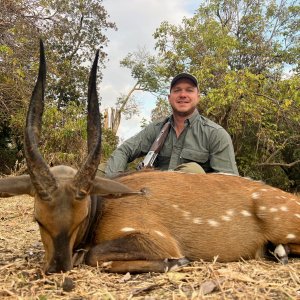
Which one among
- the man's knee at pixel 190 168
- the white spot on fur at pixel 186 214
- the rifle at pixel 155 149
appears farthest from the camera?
the rifle at pixel 155 149

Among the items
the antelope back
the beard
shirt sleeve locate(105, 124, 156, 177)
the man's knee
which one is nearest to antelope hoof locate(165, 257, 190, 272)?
the antelope back

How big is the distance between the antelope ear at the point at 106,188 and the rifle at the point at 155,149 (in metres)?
2.30

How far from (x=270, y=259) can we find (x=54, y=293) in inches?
91.7

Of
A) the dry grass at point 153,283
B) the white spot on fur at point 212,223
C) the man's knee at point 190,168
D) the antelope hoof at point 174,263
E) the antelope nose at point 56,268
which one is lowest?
the antelope hoof at point 174,263

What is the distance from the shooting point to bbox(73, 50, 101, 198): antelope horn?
369 centimetres

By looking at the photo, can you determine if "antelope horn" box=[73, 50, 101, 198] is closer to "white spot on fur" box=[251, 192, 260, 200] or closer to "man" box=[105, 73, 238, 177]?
"white spot on fur" box=[251, 192, 260, 200]

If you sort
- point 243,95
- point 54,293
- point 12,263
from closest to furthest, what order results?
point 54,293, point 12,263, point 243,95

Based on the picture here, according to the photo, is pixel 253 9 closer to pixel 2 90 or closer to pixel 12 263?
pixel 2 90

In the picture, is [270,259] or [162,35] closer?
[270,259]

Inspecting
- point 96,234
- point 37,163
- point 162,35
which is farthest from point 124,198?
→ point 162,35

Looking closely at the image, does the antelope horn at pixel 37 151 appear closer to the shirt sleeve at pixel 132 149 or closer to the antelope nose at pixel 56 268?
the antelope nose at pixel 56 268

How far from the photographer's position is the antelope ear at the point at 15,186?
3.78 metres

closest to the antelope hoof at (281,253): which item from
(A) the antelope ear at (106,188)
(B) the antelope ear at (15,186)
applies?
(A) the antelope ear at (106,188)

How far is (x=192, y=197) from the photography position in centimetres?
454
